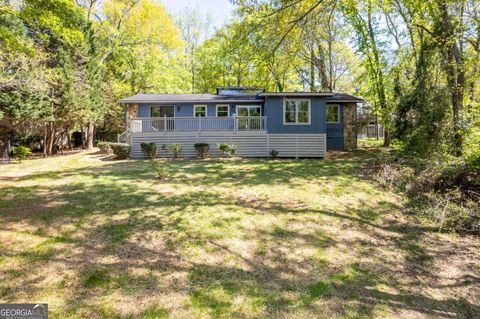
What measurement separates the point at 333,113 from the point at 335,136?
149 centimetres

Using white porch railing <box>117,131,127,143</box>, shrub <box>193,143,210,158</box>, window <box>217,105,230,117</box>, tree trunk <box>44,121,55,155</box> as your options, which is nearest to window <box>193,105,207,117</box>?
window <box>217,105,230,117</box>

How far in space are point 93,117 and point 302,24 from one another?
1667cm

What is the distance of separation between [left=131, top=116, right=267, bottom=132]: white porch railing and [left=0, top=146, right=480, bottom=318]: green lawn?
7338mm

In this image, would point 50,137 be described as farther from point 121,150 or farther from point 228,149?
point 228,149

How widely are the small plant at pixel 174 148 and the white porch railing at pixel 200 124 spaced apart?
97 cm

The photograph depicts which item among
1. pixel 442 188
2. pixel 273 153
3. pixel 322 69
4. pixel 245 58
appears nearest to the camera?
pixel 245 58

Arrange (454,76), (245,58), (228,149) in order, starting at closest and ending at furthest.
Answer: (245,58), (454,76), (228,149)

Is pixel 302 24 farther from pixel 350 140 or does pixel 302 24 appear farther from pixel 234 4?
pixel 350 140

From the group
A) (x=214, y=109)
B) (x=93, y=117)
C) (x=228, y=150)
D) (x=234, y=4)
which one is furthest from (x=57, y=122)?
(x=234, y=4)

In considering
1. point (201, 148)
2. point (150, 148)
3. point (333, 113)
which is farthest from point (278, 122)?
point (150, 148)

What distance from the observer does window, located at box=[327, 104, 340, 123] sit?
1748 cm

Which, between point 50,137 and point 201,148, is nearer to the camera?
point 201,148

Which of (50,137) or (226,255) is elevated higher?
(50,137)

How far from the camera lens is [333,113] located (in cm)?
1756
